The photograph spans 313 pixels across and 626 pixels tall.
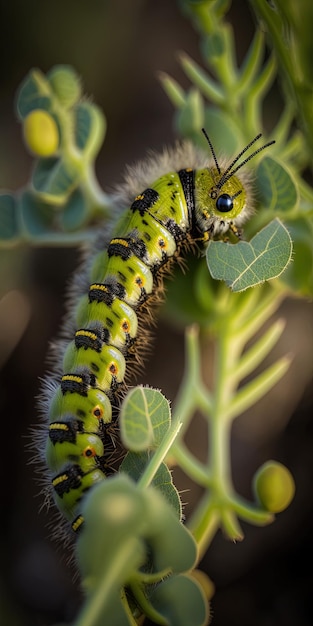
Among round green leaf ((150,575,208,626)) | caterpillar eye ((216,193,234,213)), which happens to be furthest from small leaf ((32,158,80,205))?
round green leaf ((150,575,208,626))

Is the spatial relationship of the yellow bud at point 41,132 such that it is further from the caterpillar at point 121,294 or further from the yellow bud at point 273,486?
the yellow bud at point 273,486

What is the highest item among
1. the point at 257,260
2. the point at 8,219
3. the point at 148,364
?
the point at 8,219

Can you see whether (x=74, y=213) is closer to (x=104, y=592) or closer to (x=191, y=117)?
(x=191, y=117)

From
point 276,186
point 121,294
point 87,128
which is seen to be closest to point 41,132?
point 87,128

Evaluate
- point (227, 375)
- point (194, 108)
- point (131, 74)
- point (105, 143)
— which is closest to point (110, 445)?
point (227, 375)

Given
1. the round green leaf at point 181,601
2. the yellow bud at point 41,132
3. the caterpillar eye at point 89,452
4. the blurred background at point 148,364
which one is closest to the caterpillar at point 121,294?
the caterpillar eye at point 89,452

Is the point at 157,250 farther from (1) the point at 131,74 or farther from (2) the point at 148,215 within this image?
(1) the point at 131,74
